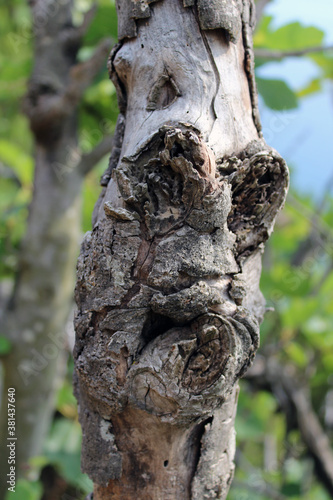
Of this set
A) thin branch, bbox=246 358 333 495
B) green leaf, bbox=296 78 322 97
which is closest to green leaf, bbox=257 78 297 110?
green leaf, bbox=296 78 322 97

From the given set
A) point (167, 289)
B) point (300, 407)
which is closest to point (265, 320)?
point (300, 407)

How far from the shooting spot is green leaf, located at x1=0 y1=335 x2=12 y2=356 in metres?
1.79

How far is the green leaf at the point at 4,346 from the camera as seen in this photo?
179cm

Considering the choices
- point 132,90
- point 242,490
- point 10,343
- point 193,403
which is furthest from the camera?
point 242,490

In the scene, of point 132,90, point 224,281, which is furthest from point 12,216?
point 224,281

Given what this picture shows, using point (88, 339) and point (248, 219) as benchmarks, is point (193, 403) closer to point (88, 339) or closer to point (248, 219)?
point (88, 339)

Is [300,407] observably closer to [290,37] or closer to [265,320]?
[265,320]

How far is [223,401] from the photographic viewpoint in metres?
0.60

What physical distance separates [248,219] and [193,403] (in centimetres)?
27

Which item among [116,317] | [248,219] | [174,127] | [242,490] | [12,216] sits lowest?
[242,490]

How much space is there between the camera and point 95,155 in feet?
5.83

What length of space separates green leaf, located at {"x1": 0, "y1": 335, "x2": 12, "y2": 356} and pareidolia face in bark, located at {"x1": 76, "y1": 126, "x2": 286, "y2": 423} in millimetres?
1293

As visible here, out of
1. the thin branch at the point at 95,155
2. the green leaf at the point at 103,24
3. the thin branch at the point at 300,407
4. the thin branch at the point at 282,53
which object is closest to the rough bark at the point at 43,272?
the thin branch at the point at 95,155

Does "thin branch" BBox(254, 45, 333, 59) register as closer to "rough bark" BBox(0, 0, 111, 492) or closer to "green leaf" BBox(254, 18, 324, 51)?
"green leaf" BBox(254, 18, 324, 51)
